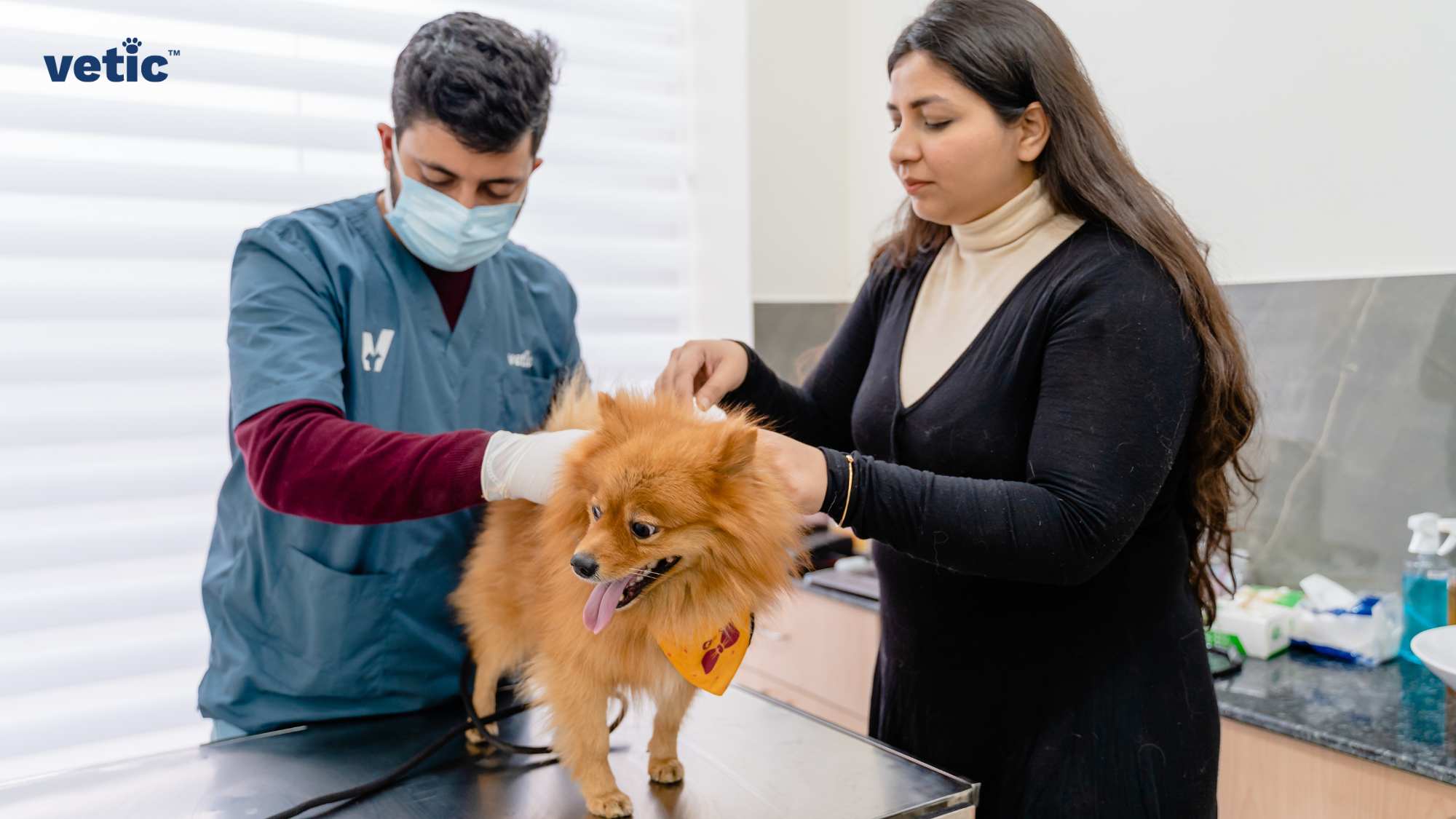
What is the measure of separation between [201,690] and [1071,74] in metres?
1.68

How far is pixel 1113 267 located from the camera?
1303 mm

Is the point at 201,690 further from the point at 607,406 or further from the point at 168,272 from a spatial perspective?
the point at 168,272

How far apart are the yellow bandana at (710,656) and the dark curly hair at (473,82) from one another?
801mm

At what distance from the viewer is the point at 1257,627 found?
6.97 ft

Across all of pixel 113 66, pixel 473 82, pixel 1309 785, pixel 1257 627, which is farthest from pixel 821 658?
pixel 113 66

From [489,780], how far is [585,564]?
18.4 inches

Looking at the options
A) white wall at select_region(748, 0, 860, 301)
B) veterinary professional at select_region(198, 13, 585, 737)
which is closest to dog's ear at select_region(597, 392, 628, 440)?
veterinary professional at select_region(198, 13, 585, 737)

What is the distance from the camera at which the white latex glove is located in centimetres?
126

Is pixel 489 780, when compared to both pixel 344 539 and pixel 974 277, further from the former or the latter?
pixel 974 277

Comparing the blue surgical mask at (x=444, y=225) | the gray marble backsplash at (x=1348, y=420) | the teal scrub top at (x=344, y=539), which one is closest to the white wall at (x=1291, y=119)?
the gray marble backsplash at (x=1348, y=420)

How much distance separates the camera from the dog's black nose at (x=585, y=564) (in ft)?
3.49

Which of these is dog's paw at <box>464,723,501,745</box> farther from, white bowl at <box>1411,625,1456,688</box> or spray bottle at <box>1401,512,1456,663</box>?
spray bottle at <box>1401,512,1456,663</box>

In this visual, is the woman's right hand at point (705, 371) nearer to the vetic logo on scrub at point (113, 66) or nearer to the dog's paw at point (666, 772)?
the dog's paw at point (666, 772)

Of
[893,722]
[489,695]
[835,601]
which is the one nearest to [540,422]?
[489,695]
